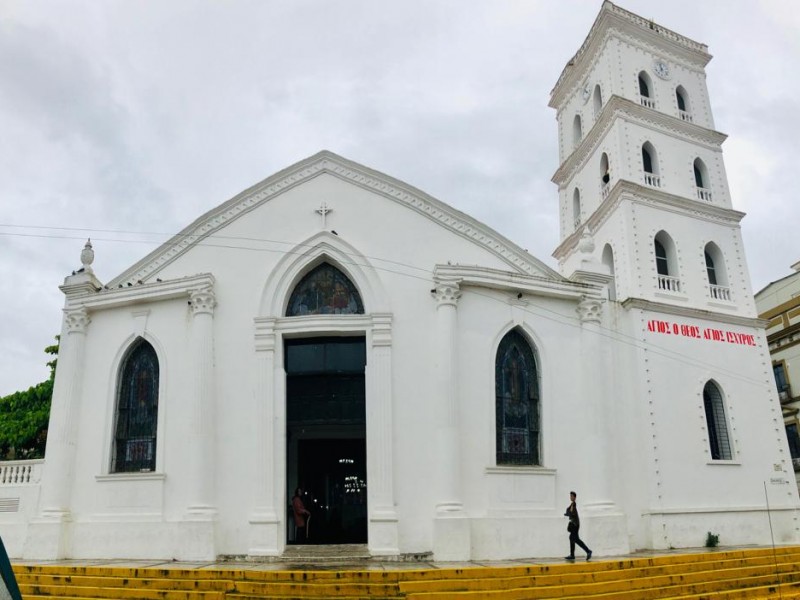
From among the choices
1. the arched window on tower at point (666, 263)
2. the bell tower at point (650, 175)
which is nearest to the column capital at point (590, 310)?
the bell tower at point (650, 175)

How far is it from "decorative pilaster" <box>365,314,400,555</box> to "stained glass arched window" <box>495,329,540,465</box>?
8.43 feet

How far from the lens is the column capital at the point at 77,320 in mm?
17562

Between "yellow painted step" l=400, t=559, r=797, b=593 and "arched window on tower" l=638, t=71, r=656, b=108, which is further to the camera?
"arched window on tower" l=638, t=71, r=656, b=108

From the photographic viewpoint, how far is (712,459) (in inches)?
730

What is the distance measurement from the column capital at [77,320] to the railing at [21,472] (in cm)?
313

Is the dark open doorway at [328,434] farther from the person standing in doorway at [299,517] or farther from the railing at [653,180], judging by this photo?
the railing at [653,180]

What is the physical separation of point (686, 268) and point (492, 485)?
29.8 feet

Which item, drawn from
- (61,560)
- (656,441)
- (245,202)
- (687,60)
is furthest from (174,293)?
(687,60)

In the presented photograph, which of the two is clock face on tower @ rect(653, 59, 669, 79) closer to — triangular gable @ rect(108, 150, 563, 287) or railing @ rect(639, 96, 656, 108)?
railing @ rect(639, 96, 656, 108)

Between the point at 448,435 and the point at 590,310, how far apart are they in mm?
4910

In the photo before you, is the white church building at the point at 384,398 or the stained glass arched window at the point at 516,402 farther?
the stained glass arched window at the point at 516,402

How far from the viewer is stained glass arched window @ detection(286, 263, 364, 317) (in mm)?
17281

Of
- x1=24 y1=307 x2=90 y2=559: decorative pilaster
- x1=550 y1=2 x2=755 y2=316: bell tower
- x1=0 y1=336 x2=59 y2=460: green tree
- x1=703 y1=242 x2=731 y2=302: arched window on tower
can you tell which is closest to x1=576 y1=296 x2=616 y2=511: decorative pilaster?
x1=550 y1=2 x2=755 y2=316: bell tower

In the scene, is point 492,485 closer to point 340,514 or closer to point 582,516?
point 582,516
